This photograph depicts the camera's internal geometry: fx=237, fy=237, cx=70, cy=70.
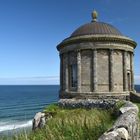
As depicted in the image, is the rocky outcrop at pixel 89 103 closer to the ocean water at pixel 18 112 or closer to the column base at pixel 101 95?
the column base at pixel 101 95

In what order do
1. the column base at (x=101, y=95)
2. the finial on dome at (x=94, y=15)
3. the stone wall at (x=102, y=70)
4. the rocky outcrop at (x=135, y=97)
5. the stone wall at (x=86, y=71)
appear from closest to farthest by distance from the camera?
1. the rocky outcrop at (x=135, y=97)
2. the column base at (x=101, y=95)
3. the stone wall at (x=102, y=70)
4. the stone wall at (x=86, y=71)
5. the finial on dome at (x=94, y=15)

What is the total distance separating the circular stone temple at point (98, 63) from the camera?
2397 centimetres

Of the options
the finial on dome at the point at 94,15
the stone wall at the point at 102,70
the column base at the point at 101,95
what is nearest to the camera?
the column base at the point at 101,95

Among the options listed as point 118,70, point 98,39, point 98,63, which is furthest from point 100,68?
point 98,39

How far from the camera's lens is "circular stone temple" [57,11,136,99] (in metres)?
24.0

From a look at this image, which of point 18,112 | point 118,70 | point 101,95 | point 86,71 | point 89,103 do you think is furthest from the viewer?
point 18,112

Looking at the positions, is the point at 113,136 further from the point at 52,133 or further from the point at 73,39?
the point at 73,39

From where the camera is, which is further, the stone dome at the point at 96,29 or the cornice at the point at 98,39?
the stone dome at the point at 96,29

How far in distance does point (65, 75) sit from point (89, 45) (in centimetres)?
454

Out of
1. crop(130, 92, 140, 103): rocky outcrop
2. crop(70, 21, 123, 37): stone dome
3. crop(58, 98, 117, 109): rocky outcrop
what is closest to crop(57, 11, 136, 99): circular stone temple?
crop(70, 21, 123, 37): stone dome

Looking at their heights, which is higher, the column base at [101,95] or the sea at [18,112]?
the column base at [101,95]

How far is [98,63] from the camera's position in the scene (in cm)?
2416

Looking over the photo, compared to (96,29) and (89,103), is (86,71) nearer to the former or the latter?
(96,29)

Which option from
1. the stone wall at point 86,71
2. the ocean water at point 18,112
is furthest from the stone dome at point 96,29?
the ocean water at point 18,112
